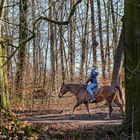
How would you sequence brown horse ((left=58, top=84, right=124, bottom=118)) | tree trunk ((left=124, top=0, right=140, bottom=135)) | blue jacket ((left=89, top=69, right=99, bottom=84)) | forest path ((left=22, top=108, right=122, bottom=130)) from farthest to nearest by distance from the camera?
brown horse ((left=58, top=84, right=124, bottom=118)) < blue jacket ((left=89, top=69, right=99, bottom=84)) < forest path ((left=22, top=108, right=122, bottom=130)) < tree trunk ((left=124, top=0, right=140, bottom=135))

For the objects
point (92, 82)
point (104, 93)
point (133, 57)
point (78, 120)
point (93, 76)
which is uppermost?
point (133, 57)

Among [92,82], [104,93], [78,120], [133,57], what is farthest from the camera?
[104,93]

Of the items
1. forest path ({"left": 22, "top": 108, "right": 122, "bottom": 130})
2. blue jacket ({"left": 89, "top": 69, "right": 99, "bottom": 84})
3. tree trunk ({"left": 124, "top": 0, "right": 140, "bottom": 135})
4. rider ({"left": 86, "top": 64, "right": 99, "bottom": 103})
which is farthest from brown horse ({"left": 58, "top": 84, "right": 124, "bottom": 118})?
tree trunk ({"left": 124, "top": 0, "right": 140, "bottom": 135})

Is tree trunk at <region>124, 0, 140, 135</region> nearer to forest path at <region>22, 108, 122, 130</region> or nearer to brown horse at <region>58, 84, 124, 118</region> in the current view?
forest path at <region>22, 108, 122, 130</region>

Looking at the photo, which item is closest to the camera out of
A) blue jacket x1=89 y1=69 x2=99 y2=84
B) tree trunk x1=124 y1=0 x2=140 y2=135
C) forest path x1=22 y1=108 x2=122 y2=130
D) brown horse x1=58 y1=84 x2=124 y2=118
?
tree trunk x1=124 y1=0 x2=140 y2=135

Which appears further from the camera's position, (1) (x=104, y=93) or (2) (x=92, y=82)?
(1) (x=104, y=93)

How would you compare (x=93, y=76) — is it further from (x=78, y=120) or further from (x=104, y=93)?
(x=78, y=120)

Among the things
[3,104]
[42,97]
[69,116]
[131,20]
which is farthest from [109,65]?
[131,20]

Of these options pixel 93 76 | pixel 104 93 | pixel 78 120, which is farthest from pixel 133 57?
pixel 104 93

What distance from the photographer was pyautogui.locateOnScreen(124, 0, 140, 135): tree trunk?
14219 mm

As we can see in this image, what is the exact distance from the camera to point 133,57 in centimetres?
1440

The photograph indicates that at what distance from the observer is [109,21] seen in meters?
42.1

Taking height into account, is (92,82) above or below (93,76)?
below

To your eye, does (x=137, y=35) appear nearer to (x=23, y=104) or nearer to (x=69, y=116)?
(x=69, y=116)
